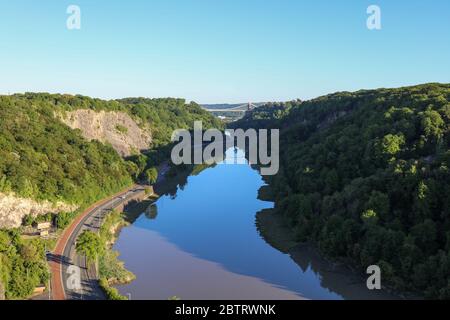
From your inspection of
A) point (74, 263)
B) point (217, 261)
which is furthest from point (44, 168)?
point (217, 261)

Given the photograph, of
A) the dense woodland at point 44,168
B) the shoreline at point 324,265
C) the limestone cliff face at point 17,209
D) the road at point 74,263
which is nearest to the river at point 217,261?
the shoreline at point 324,265

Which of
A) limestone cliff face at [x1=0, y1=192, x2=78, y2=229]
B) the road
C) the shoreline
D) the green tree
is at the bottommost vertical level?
the shoreline

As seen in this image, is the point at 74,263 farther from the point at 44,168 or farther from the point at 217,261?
the point at 44,168

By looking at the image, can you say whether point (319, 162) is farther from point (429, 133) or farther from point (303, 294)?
point (303, 294)

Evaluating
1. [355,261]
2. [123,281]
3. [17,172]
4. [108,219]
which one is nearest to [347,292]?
[355,261]

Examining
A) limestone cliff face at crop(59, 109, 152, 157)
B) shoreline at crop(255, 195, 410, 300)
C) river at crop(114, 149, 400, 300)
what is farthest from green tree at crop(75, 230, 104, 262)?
limestone cliff face at crop(59, 109, 152, 157)

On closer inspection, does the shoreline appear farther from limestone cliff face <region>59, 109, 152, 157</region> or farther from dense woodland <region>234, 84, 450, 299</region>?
limestone cliff face <region>59, 109, 152, 157</region>

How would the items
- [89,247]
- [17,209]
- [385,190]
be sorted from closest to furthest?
[89,247]
[385,190]
[17,209]
